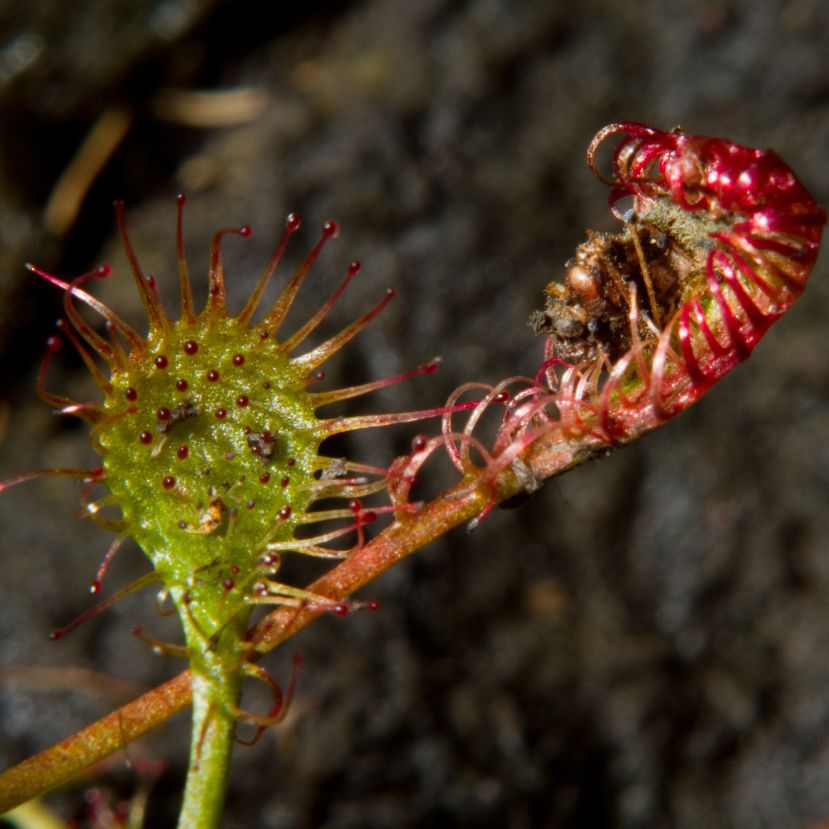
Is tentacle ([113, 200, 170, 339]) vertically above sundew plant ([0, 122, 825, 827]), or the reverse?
tentacle ([113, 200, 170, 339])

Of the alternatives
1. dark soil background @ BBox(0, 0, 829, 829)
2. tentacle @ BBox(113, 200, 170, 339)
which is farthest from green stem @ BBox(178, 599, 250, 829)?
dark soil background @ BBox(0, 0, 829, 829)

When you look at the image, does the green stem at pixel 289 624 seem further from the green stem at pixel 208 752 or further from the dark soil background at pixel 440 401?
the dark soil background at pixel 440 401

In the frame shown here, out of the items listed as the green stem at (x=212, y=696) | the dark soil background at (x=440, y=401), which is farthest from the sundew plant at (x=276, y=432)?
the dark soil background at (x=440, y=401)

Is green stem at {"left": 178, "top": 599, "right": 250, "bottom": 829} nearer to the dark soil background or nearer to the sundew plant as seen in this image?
the sundew plant

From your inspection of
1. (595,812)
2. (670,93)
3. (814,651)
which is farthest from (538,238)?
(595,812)

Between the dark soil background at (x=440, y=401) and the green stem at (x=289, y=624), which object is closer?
the green stem at (x=289, y=624)
